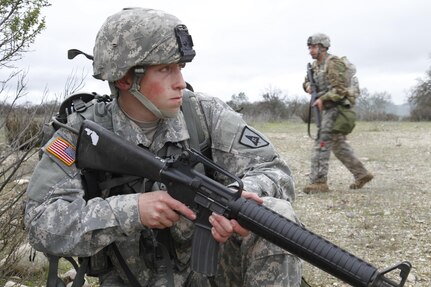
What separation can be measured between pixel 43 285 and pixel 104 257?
1670 mm

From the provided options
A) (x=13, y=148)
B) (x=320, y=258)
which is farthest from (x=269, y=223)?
(x=13, y=148)

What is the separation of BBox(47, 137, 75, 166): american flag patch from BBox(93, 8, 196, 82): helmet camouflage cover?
0.34m

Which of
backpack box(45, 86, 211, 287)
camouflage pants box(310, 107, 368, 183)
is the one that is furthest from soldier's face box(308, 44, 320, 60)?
backpack box(45, 86, 211, 287)

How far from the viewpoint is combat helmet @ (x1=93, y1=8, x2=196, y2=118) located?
7.98 feet

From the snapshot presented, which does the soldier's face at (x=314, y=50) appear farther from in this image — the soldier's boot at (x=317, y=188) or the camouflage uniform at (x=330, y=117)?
the soldier's boot at (x=317, y=188)

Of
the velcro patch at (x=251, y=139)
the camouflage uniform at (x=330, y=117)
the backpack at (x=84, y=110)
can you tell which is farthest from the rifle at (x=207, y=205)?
the camouflage uniform at (x=330, y=117)

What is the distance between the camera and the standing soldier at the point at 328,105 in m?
6.71

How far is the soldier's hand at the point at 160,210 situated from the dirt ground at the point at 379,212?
6.79 feet

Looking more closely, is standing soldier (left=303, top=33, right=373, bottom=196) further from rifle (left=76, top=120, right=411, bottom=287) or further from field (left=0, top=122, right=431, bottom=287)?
rifle (left=76, top=120, right=411, bottom=287)

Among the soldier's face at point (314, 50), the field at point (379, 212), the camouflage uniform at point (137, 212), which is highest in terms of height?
the soldier's face at point (314, 50)

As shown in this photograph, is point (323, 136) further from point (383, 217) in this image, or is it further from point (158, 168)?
point (158, 168)

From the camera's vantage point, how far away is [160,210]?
7.14ft

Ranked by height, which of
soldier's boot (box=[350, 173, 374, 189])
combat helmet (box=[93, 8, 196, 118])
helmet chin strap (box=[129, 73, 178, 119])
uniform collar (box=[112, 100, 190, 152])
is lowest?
soldier's boot (box=[350, 173, 374, 189])

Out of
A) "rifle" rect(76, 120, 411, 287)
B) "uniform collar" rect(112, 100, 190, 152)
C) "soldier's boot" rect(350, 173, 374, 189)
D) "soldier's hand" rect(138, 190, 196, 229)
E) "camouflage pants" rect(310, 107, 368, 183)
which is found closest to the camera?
"rifle" rect(76, 120, 411, 287)
